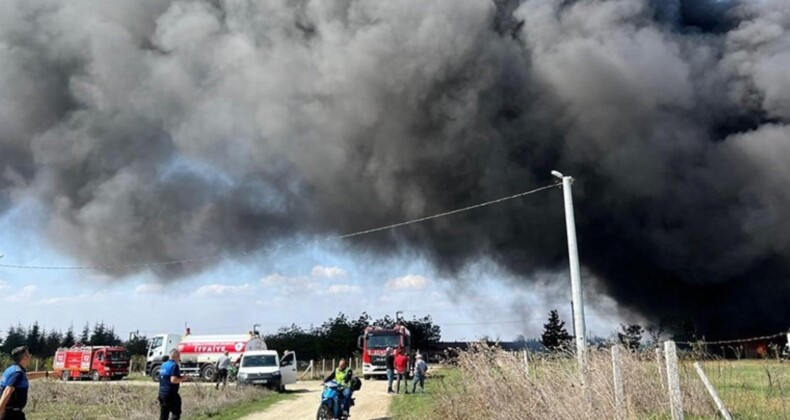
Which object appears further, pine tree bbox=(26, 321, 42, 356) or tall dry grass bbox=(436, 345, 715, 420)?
pine tree bbox=(26, 321, 42, 356)

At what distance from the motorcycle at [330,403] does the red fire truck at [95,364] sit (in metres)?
29.9

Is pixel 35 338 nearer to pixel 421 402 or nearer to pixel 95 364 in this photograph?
pixel 95 364

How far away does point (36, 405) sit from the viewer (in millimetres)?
16594

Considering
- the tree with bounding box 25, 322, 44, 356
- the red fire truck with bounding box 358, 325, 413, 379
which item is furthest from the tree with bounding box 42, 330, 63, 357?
the red fire truck with bounding box 358, 325, 413, 379

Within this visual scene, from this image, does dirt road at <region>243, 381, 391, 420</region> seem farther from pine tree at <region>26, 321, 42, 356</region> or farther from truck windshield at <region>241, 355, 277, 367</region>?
pine tree at <region>26, 321, 42, 356</region>

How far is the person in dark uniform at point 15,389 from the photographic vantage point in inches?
257

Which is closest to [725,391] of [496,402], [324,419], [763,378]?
[763,378]

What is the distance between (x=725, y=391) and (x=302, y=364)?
40849 millimetres

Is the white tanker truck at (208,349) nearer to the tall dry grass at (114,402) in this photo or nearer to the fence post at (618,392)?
the tall dry grass at (114,402)

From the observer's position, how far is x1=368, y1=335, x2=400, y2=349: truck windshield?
2797cm

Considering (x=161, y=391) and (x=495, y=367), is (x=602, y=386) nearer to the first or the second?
(x=495, y=367)


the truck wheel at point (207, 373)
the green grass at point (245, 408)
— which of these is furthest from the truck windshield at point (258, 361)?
the truck wheel at point (207, 373)

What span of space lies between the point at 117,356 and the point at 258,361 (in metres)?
18.5

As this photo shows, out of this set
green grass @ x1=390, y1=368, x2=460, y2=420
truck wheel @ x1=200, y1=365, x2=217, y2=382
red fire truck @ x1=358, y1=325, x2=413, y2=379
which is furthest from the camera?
truck wheel @ x1=200, y1=365, x2=217, y2=382
